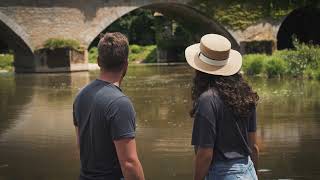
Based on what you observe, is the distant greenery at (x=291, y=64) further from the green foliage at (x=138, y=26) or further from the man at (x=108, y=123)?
the green foliage at (x=138, y=26)

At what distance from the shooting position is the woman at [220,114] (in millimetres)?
3691

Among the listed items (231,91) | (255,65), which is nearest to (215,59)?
(231,91)

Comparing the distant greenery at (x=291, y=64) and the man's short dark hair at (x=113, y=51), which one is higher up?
the man's short dark hair at (x=113, y=51)

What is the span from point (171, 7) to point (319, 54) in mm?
17210

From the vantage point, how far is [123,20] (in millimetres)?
55000

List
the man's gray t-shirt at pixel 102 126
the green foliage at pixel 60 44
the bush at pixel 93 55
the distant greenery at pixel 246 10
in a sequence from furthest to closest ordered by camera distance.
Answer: the bush at pixel 93 55, the distant greenery at pixel 246 10, the green foliage at pixel 60 44, the man's gray t-shirt at pixel 102 126

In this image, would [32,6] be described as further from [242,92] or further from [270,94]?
[242,92]

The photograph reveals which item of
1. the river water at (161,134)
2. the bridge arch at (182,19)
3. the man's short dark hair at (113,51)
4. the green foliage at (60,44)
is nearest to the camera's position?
the man's short dark hair at (113,51)

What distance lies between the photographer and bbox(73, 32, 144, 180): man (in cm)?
349

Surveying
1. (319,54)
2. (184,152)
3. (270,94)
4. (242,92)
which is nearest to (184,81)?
(319,54)

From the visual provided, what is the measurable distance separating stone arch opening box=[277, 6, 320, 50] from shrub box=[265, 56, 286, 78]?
1922 cm

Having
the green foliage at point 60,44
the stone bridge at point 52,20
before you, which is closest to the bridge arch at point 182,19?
the stone bridge at point 52,20

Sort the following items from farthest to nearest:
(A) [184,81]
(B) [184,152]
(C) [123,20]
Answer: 1. (C) [123,20]
2. (A) [184,81]
3. (B) [184,152]

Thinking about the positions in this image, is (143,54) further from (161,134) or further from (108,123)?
(108,123)
